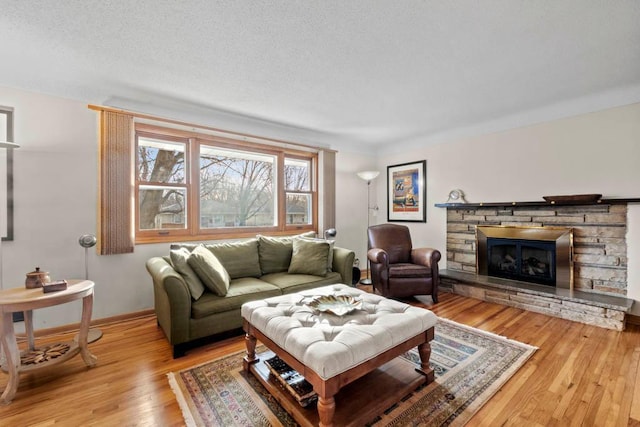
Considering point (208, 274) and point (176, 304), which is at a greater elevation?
point (208, 274)

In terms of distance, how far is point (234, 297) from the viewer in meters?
2.53

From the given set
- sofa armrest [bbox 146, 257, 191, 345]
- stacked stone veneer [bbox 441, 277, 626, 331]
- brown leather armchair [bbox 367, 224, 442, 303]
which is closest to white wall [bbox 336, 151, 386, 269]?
brown leather armchair [bbox 367, 224, 442, 303]

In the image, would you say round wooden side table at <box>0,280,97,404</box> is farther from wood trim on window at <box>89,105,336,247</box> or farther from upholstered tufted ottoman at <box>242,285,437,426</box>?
upholstered tufted ottoman at <box>242,285,437,426</box>

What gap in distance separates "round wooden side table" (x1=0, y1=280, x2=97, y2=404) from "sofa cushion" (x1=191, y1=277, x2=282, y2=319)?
76cm

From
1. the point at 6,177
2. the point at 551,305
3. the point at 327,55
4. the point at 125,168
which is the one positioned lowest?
the point at 551,305

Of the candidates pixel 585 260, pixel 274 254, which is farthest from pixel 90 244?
pixel 585 260

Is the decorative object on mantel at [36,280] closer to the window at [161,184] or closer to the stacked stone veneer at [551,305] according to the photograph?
the window at [161,184]

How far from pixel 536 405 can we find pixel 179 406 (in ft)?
6.99

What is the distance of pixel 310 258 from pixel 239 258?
81 cm

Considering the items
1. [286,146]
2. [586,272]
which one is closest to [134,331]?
[286,146]

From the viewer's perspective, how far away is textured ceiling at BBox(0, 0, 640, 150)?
172cm

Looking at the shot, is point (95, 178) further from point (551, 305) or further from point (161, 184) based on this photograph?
point (551, 305)

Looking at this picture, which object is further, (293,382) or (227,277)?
(227,277)

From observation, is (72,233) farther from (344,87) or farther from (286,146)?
(344,87)
